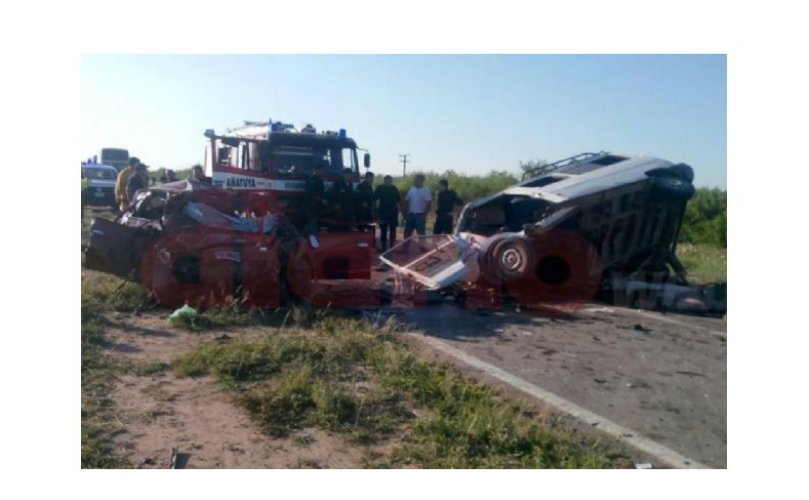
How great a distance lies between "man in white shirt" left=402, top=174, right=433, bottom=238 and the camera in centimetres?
1238

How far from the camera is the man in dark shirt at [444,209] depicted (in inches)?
482

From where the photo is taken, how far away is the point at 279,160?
36.9 ft

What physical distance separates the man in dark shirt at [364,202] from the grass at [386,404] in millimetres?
4032

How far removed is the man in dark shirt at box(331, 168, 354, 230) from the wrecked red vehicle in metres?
0.36

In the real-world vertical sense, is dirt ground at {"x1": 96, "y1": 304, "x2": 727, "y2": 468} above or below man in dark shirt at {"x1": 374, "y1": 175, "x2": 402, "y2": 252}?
below

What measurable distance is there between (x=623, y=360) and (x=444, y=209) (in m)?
5.92

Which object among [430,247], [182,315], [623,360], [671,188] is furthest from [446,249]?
[182,315]

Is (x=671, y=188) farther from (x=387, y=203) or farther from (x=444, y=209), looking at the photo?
(x=387, y=203)

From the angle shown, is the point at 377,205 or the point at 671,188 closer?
the point at 671,188

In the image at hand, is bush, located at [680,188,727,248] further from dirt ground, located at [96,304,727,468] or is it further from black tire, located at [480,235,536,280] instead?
dirt ground, located at [96,304,727,468]

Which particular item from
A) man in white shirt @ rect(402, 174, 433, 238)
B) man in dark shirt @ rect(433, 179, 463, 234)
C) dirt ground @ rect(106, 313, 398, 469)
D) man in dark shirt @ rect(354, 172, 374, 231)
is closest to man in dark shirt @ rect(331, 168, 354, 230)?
man in dark shirt @ rect(354, 172, 374, 231)

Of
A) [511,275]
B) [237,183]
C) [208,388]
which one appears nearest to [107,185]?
[237,183]

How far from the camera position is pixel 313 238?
9273 mm

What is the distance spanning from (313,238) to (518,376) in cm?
400
